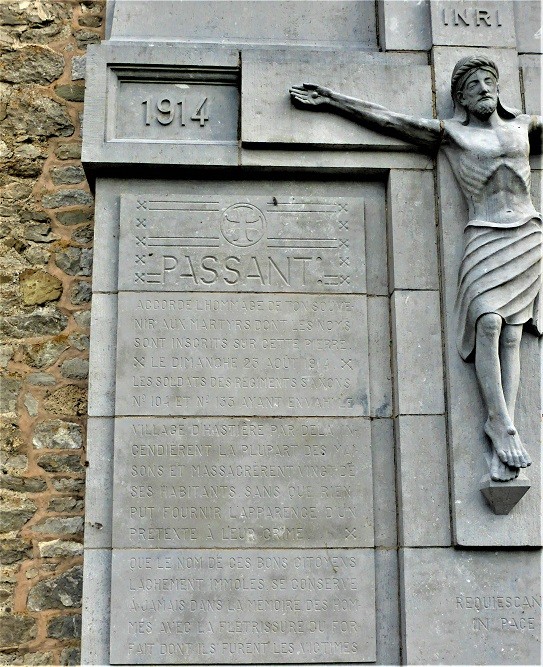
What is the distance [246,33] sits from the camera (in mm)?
6816

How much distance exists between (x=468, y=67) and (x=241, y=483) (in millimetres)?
2932

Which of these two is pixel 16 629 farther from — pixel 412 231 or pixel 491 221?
pixel 491 221

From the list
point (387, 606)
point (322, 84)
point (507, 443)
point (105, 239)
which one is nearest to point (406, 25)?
point (322, 84)

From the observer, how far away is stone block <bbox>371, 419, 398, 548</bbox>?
584 cm

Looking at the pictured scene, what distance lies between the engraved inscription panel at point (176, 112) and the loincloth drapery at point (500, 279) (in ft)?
5.67

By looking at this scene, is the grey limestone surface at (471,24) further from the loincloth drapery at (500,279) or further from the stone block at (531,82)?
the loincloth drapery at (500,279)

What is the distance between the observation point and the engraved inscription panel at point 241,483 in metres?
5.77

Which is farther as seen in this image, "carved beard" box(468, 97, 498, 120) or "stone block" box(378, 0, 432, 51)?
"stone block" box(378, 0, 432, 51)

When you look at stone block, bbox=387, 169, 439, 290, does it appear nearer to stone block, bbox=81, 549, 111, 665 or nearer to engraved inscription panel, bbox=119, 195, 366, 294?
engraved inscription panel, bbox=119, 195, 366, 294

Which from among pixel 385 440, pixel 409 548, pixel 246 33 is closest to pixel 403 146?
pixel 246 33

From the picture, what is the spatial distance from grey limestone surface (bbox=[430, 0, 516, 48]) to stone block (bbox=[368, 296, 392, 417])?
1.84 meters

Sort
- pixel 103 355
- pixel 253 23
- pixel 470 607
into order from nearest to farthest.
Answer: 1. pixel 470 607
2. pixel 103 355
3. pixel 253 23

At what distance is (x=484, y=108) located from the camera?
6.23 meters

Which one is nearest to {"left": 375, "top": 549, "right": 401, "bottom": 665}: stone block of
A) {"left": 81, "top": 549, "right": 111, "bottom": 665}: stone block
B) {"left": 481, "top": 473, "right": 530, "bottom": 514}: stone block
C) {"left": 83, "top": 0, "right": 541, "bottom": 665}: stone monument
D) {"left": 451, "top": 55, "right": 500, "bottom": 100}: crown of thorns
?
{"left": 83, "top": 0, "right": 541, "bottom": 665}: stone monument
